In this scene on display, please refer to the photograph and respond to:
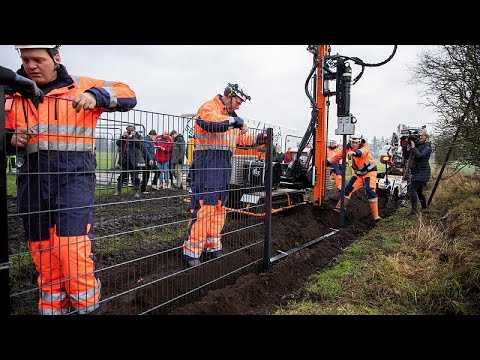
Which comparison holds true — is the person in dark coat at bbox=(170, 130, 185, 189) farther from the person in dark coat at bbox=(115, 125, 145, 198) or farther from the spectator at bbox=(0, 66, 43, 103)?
the spectator at bbox=(0, 66, 43, 103)

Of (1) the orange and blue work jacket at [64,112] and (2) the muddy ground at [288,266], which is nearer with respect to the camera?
(1) the orange and blue work jacket at [64,112]

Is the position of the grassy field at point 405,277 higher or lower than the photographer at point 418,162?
lower

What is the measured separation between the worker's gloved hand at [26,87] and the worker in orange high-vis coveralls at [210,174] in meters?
1.87

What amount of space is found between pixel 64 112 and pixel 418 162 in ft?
26.6

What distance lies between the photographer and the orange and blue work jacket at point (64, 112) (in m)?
2.08

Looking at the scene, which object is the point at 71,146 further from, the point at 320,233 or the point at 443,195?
the point at 443,195

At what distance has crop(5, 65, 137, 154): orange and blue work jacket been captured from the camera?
2078 mm

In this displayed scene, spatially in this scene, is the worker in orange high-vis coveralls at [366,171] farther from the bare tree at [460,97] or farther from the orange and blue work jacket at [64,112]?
the orange and blue work jacket at [64,112]

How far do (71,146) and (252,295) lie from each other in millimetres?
2421

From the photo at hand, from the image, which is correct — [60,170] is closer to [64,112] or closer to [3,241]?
[64,112]

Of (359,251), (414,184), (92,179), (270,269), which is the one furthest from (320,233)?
(92,179)

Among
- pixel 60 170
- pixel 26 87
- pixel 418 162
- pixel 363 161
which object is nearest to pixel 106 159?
pixel 60 170

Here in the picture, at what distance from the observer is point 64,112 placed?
2.19m

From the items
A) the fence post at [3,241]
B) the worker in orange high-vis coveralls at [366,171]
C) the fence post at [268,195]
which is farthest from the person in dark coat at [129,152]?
the worker in orange high-vis coveralls at [366,171]
